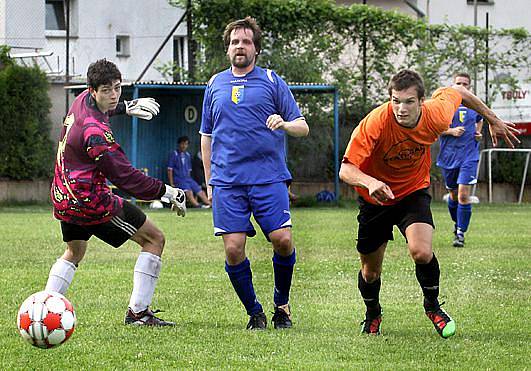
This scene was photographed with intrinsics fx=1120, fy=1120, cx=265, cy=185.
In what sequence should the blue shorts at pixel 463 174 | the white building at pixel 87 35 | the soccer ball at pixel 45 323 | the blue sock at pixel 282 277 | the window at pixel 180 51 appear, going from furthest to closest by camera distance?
1. the window at pixel 180 51
2. the white building at pixel 87 35
3. the blue shorts at pixel 463 174
4. the blue sock at pixel 282 277
5. the soccer ball at pixel 45 323

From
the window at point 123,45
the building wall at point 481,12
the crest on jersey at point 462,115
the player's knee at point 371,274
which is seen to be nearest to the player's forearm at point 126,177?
the player's knee at point 371,274

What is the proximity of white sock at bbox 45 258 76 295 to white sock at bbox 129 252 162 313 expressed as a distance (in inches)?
17.8

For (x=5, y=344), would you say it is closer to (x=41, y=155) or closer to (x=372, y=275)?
(x=372, y=275)

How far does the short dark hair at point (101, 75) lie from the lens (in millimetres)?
7477

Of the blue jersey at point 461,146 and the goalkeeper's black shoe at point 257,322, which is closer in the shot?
the goalkeeper's black shoe at point 257,322

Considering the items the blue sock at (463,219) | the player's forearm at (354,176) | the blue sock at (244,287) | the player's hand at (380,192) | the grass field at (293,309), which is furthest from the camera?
the blue sock at (463,219)

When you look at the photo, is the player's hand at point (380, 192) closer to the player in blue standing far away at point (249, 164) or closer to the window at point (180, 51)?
the player in blue standing far away at point (249, 164)

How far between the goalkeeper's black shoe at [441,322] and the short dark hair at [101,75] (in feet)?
8.55

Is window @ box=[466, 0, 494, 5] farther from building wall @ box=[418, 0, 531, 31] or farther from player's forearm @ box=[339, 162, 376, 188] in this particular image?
player's forearm @ box=[339, 162, 376, 188]

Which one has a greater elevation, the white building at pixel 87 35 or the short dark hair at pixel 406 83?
the white building at pixel 87 35

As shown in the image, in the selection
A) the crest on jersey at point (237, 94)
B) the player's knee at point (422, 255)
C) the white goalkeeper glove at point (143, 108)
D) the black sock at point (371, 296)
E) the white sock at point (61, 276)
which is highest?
the crest on jersey at point (237, 94)

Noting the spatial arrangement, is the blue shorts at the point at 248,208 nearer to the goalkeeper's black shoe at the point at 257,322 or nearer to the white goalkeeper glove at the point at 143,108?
the goalkeeper's black shoe at the point at 257,322

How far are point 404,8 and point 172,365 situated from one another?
29.8m

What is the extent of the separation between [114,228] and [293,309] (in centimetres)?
181
